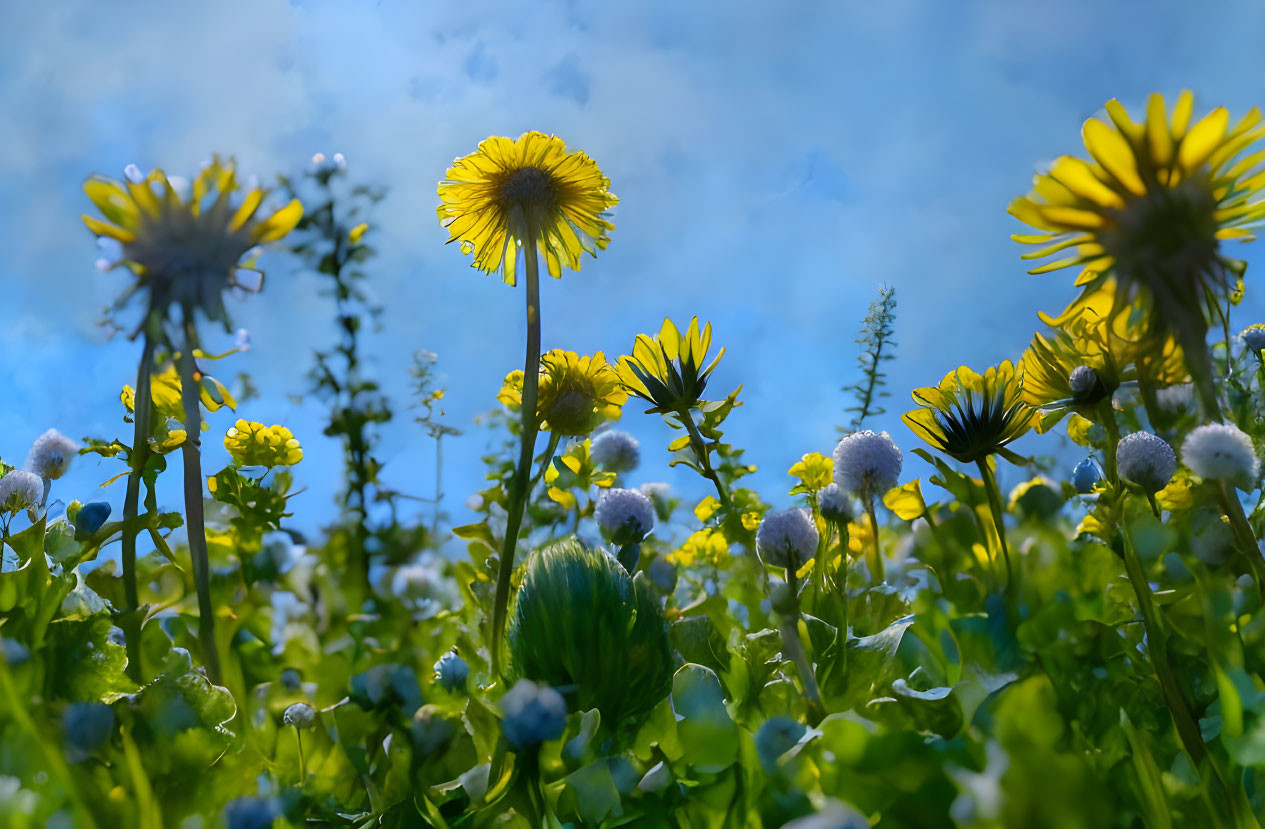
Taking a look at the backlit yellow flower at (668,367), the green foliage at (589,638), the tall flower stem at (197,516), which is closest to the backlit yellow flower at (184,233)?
the tall flower stem at (197,516)

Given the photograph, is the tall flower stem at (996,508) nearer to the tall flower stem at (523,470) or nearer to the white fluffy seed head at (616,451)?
the tall flower stem at (523,470)

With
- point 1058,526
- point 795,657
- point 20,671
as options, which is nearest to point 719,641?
point 795,657

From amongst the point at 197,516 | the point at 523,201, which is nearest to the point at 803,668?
the point at 197,516

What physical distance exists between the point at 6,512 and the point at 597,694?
1.84 ft

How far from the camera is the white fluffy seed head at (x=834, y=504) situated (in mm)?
586

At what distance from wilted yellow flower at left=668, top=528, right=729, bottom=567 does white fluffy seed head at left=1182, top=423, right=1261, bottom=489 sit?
1.76 ft

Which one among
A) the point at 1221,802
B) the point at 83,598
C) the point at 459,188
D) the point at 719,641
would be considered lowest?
the point at 1221,802

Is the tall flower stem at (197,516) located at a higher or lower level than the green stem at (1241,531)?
higher

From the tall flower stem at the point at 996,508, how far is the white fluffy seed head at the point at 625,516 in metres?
0.27

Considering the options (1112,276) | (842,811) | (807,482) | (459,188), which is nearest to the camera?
(842,811)

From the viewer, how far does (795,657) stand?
1.30 feet

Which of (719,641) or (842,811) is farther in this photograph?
(719,641)

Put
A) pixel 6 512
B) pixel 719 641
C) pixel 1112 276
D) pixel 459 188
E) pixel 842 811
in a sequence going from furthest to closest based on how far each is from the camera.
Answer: pixel 459 188, pixel 6 512, pixel 719 641, pixel 1112 276, pixel 842 811

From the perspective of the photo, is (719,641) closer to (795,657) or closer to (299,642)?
(795,657)
